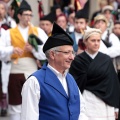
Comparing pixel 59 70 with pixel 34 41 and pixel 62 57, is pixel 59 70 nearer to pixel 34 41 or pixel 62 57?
pixel 62 57

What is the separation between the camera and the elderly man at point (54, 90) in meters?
4.61

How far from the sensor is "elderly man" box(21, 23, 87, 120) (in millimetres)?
4613

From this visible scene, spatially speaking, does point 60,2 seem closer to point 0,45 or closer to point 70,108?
point 0,45

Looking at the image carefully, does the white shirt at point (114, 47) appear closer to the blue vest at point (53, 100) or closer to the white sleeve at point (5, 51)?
the white sleeve at point (5, 51)

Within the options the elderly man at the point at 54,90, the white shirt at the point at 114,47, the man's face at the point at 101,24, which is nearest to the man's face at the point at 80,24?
the man's face at the point at 101,24

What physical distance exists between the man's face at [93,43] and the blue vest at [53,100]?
1.95 meters

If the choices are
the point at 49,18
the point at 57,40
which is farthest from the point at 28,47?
the point at 57,40

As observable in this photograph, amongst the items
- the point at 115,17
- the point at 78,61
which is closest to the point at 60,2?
the point at 115,17

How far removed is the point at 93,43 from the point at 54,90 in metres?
2.16

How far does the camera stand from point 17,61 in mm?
7906

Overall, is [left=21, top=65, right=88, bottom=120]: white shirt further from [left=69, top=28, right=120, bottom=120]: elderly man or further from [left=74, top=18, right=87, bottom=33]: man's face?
[left=74, top=18, right=87, bottom=33]: man's face

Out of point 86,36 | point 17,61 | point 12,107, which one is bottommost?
point 12,107

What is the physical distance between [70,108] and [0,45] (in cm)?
309

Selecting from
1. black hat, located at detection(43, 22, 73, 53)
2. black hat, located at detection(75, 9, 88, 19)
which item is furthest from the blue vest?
black hat, located at detection(75, 9, 88, 19)
